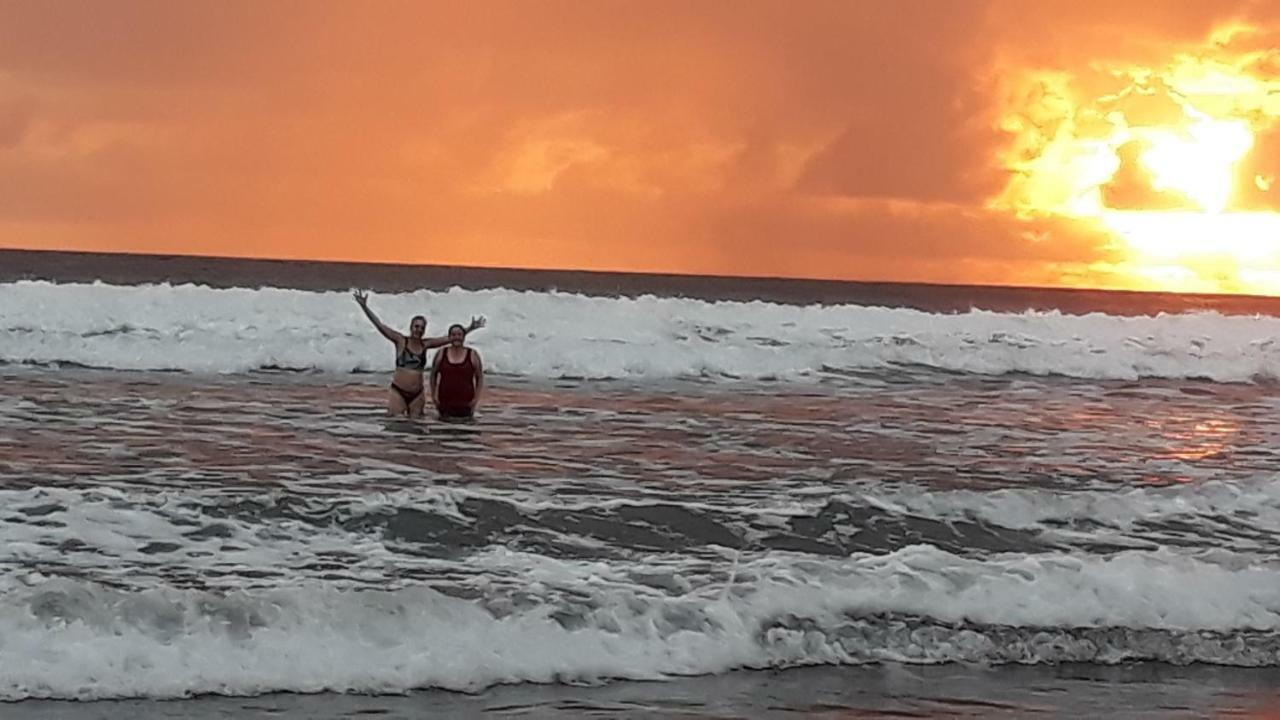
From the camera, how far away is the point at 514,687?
7.17 m

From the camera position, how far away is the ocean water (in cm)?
712

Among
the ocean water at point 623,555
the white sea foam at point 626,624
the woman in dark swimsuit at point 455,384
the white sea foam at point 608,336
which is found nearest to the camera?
the white sea foam at point 626,624

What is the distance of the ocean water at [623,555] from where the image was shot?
23.4 feet

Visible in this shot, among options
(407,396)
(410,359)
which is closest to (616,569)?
(407,396)

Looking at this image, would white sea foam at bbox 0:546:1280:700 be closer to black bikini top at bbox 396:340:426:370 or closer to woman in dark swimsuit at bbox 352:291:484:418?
woman in dark swimsuit at bbox 352:291:484:418

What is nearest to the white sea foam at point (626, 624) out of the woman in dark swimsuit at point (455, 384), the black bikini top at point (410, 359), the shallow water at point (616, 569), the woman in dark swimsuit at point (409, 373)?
the shallow water at point (616, 569)

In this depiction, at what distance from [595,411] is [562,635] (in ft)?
31.3

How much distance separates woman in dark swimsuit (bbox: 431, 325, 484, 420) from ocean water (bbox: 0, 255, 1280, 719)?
385 mm

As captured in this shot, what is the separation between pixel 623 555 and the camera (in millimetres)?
9242

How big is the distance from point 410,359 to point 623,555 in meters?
6.75

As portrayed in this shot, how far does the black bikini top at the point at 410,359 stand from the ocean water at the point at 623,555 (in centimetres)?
66

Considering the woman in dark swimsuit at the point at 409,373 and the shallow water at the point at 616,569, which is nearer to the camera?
the shallow water at the point at 616,569

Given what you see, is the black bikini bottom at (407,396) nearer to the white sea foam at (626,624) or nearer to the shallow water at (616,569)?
the shallow water at (616,569)

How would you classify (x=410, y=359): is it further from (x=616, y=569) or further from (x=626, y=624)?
(x=626, y=624)
